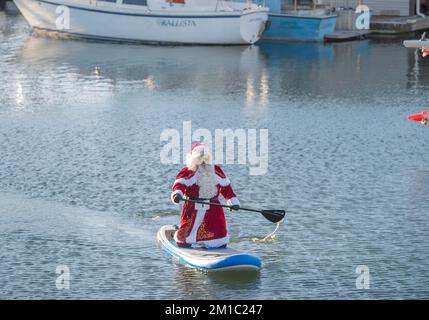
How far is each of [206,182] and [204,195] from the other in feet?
0.77

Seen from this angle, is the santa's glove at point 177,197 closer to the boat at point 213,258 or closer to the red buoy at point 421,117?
the boat at point 213,258

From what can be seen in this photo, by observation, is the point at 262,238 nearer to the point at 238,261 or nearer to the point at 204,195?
the point at 204,195

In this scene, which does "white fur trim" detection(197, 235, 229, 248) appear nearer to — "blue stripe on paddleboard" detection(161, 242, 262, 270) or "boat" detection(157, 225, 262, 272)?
"boat" detection(157, 225, 262, 272)

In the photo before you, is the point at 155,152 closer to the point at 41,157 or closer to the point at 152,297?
the point at 41,157

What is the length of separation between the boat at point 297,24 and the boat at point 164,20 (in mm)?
1827

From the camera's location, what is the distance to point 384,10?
57375 mm

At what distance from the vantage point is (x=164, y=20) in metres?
52.0

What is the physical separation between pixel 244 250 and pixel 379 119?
13889 mm

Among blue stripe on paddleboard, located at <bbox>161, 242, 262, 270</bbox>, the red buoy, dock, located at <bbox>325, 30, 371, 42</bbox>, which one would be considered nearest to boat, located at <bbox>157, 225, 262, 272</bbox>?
blue stripe on paddleboard, located at <bbox>161, 242, 262, 270</bbox>

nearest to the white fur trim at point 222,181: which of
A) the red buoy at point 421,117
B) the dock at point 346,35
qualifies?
the red buoy at point 421,117

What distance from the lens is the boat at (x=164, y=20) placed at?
51125 mm

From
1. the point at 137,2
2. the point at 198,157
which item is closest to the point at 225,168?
the point at 198,157

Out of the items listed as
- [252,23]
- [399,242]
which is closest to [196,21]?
[252,23]
